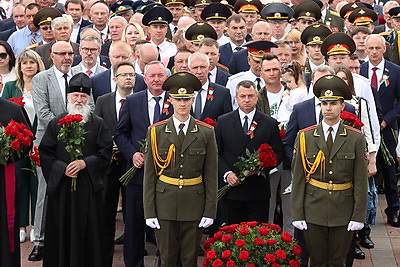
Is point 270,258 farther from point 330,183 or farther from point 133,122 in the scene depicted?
A: point 133,122

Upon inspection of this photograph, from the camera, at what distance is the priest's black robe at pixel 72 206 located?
10719mm

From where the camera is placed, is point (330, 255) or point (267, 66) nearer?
point (330, 255)

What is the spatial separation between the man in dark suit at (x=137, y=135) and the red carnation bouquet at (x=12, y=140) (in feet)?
4.26

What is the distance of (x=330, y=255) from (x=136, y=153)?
2.54 metres

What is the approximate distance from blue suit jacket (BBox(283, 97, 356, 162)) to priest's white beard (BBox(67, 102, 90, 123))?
7.39 feet

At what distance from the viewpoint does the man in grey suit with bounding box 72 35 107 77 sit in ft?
43.1

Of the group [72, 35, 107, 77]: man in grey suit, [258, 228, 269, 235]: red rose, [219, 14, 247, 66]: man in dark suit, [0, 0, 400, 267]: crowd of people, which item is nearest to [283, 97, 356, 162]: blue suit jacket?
[0, 0, 400, 267]: crowd of people

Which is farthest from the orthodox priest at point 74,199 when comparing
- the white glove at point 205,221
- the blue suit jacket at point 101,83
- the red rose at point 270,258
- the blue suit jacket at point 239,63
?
the blue suit jacket at point 239,63

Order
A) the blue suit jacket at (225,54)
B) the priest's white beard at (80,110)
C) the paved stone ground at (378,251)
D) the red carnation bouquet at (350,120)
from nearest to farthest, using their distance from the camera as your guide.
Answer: the red carnation bouquet at (350,120)
the priest's white beard at (80,110)
the paved stone ground at (378,251)
the blue suit jacket at (225,54)

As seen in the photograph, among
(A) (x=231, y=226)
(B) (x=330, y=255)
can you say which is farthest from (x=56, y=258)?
(B) (x=330, y=255)

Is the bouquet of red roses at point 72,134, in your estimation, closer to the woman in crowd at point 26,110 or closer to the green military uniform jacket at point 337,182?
the woman in crowd at point 26,110

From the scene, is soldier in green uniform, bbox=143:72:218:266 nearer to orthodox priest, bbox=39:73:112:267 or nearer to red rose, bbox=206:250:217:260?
red rose, bbox=206:250:217:260

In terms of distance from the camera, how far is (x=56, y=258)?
10.8m

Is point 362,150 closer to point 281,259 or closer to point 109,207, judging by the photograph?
point 281,259
